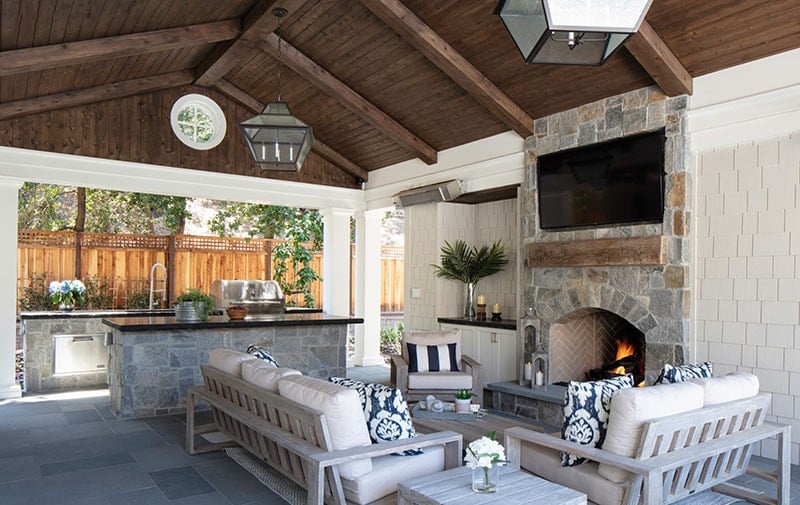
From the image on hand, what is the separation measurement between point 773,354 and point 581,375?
7.79ft

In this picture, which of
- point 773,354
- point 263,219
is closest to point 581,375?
point 773,354

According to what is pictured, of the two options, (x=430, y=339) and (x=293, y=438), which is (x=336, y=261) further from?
(x=293, y=438)

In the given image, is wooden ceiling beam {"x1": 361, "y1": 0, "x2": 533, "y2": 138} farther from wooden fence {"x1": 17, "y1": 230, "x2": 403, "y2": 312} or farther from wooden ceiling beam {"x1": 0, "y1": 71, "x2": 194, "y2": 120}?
wooden fence {"x1": 17, "y1": 230, "x2": 403, "y2": 312}

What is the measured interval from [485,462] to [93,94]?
23.6ft

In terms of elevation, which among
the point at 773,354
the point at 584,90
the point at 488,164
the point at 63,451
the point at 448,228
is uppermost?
the point at 584,90

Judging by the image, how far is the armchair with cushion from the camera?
6.31 m

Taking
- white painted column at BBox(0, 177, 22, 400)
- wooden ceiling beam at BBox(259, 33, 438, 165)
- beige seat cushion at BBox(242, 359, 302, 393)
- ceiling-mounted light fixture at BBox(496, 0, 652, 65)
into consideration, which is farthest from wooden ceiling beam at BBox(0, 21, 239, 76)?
ceiling-mounted light fixture at BBox(496, 0, 652, 65)

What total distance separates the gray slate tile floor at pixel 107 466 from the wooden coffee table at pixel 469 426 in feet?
3.57

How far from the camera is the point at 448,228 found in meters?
8.93

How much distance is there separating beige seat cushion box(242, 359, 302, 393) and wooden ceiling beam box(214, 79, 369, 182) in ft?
17.2

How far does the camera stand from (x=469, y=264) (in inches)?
330

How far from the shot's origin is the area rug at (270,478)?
387cm

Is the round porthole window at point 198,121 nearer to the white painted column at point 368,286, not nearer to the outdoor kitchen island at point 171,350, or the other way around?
the white painted column at point 368,286

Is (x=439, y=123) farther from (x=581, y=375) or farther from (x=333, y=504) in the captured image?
(x=333, y=504)
